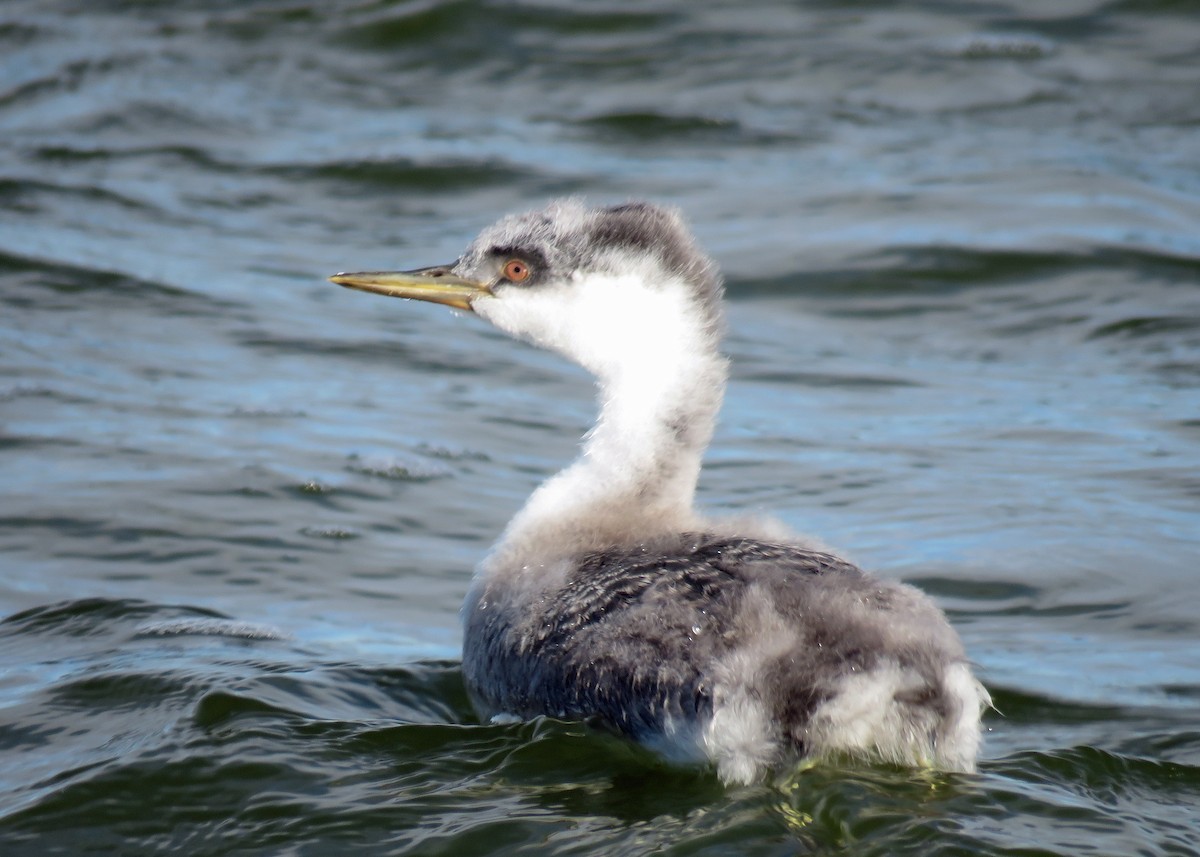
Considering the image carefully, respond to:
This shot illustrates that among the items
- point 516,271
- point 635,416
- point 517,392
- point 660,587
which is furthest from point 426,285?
point 517,392

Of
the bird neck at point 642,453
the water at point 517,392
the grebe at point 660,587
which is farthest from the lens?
the bird neck at point 642,453

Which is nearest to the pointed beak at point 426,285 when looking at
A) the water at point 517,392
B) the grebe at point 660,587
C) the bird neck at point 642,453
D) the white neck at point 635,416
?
the grebe at point 660,587

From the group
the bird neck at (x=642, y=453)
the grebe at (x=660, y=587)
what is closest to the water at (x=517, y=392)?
the grebe at (x=660, y=587)

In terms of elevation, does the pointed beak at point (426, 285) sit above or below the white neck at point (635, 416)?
above

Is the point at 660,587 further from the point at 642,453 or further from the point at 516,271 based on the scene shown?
the point at 516,271

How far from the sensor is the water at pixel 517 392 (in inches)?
172

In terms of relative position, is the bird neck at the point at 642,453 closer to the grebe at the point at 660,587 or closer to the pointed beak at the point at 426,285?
the grebe at the point at 660,587

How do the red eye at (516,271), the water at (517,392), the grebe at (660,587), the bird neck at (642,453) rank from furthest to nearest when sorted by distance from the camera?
the red eye at (516,271)
the bird neck at (642,453)
the water at (517,392)
the grebe at (660,587)

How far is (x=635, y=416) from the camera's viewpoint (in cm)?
509

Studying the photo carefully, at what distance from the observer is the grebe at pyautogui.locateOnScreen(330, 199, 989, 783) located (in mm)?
4039

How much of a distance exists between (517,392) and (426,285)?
3.22m

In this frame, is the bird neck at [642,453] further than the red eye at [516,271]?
No

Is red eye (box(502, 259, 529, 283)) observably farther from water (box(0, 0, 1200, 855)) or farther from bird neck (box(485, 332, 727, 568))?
water (box(0, 0, 1200, 855))


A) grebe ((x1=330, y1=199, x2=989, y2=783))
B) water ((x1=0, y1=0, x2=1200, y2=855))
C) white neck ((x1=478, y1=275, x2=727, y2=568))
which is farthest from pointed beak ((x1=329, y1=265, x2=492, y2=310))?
water ((x1=0, y1=0, x2=1200, y2=855))
